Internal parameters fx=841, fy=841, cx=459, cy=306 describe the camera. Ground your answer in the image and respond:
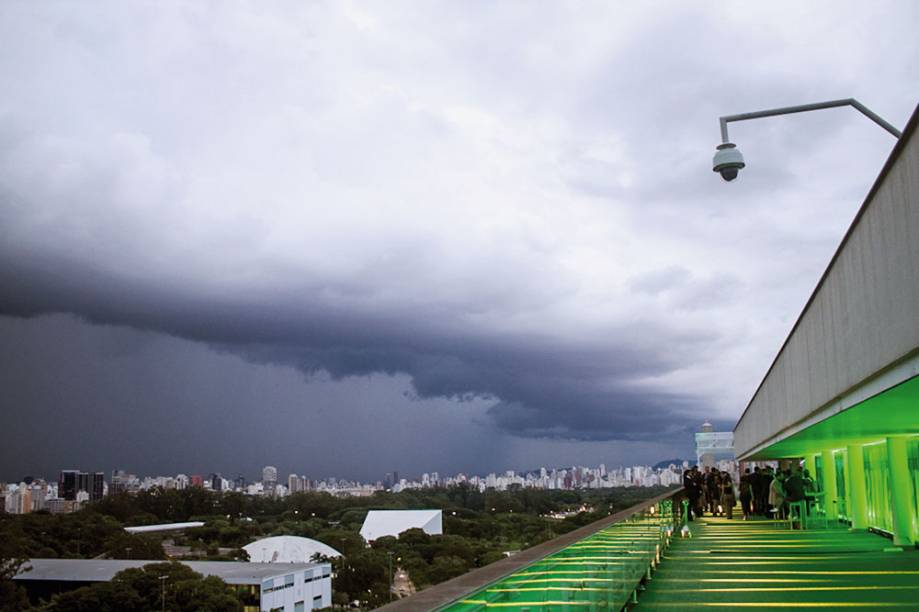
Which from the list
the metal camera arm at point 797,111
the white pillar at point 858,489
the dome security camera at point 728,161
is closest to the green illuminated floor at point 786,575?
the white pillar at point 858,489

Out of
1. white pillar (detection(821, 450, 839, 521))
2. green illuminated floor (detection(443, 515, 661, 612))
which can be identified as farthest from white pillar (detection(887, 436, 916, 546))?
white pillar (detection(821, 450, 839, 521))

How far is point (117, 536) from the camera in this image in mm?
102438

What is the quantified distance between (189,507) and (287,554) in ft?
138

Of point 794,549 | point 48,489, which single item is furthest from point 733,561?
point 48,489

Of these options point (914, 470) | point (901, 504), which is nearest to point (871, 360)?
point (901, 504)

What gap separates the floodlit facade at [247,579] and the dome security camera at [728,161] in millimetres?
69318

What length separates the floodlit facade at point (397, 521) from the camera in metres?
120

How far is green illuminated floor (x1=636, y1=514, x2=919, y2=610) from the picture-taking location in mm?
9078

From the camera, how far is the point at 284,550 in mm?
96562

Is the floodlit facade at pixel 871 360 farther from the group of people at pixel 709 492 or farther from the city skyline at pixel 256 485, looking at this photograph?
the city skyline at pixel 256 485

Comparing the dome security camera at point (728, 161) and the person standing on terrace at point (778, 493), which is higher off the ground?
the dome security camera at point (728, 161)

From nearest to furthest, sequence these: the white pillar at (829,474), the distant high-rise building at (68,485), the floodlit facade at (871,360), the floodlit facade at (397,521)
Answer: the floodlit facade at (871,360), the white pillar at (829,474), the floodlit facade at (397,521), the distant high-rise building at (68,485)

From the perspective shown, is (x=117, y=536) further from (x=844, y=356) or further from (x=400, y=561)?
(x=844, y=356)

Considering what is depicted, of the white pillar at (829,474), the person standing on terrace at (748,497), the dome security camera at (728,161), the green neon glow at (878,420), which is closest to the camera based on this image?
the dome security camera at (728,161)
